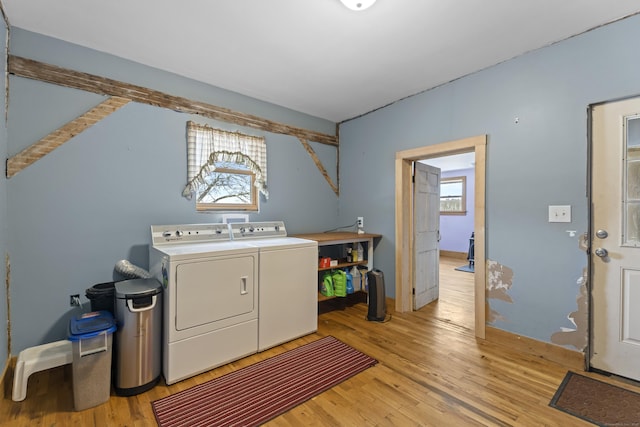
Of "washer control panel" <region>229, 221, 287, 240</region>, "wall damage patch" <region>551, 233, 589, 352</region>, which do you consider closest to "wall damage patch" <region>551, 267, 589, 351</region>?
"wall damage patch" <region>551, 233, 589, 352</region>

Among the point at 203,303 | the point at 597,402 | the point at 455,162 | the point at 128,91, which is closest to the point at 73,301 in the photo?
the point at 203,303

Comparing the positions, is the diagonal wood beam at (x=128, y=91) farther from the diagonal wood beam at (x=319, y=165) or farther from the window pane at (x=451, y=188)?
the window pane at (x=451, y=188)

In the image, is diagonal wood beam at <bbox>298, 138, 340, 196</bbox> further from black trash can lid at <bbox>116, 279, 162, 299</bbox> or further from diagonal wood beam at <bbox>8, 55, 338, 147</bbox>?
black trash can lid at <bbox>116, 279, 162, 299</bbox>

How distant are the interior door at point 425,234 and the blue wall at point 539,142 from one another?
2.41 feet

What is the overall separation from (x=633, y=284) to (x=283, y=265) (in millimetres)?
2683

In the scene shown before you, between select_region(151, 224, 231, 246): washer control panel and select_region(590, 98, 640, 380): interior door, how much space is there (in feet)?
10.5

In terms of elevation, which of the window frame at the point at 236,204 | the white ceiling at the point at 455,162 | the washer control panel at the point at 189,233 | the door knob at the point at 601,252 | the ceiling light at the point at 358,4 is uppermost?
the ceiling light at the point at 358,4

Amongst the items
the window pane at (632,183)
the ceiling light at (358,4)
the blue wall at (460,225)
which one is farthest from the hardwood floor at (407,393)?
the blue wall at (460,225)

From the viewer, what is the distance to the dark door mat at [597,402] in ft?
5.32

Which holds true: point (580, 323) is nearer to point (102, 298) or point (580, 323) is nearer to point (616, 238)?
point (616, 238)

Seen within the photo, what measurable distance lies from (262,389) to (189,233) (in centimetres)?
153

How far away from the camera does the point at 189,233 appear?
8.68 ft

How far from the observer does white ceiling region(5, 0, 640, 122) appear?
1892 millimetres

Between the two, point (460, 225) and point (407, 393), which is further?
point (460, 225)
